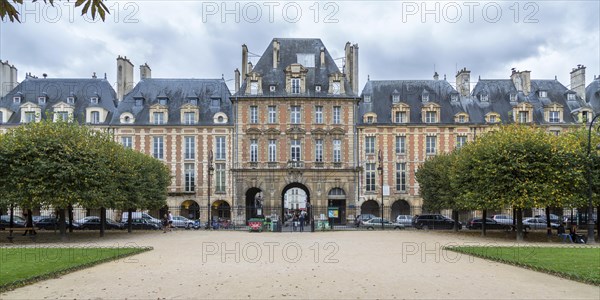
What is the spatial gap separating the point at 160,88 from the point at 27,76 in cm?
1265

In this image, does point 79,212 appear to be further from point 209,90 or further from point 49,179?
point 49,179

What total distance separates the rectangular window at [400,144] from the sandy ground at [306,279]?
2857cm

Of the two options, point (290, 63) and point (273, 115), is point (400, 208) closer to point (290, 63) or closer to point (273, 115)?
point (273, 115)

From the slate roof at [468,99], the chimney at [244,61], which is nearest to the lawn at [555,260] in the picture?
the slate roof at [468,99]

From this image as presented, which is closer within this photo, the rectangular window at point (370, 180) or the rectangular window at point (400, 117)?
the rectangular window at point (370, 180)

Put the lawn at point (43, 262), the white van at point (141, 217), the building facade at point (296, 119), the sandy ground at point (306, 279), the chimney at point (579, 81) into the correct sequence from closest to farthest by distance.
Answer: the sandy ground at point (306, 279)
the lawn at point (43, 262)
the white van at point (141, 217)
the building facade at point (296, 119)
the chimney at point (579, 81)

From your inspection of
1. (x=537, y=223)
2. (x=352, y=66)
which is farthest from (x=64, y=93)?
(x=537, y=223)

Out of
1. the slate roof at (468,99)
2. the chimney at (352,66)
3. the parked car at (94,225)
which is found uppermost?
the chimney at (352,66)

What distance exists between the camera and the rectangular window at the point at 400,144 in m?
49.0

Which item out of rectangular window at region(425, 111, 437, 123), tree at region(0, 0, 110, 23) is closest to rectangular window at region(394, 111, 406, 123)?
rectangular window at region(425, 111, 437, 123)

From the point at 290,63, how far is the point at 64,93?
71.1 ft

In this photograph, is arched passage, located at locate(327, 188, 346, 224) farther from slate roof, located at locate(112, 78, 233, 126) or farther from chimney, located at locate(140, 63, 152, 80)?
chimney, located at locate(140, 63, 152, 80)

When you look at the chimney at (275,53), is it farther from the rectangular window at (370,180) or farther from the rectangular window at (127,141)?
the rectangular window at (127,141)

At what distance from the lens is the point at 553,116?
49.3 m
